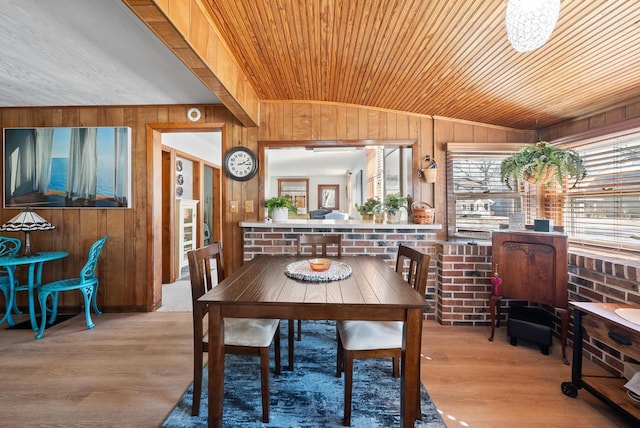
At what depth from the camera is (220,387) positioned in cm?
133

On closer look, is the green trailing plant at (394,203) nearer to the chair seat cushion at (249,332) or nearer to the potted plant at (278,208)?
the potted plant at (278,208)

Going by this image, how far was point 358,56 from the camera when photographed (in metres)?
2.01

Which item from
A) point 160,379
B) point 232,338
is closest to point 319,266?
point 232,338

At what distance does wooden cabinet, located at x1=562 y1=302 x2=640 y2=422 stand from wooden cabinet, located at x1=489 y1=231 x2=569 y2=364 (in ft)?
1.47

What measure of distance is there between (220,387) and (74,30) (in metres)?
2.36

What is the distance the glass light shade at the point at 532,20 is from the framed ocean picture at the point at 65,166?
11.4 feet

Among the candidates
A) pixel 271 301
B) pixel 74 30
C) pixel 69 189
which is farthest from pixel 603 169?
pixel 69 189

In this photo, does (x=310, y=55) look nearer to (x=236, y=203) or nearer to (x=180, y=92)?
(x=180, y=92)

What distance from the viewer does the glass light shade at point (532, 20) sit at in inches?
43.0

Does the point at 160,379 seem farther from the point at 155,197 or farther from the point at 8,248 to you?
the point at 8,248

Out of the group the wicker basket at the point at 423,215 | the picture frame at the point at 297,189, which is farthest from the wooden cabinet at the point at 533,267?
the picture frame at the point at 297,189

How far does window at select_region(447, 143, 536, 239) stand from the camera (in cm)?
283

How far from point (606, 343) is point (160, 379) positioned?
108 inches

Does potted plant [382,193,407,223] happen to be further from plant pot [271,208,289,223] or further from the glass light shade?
the glass light shade
